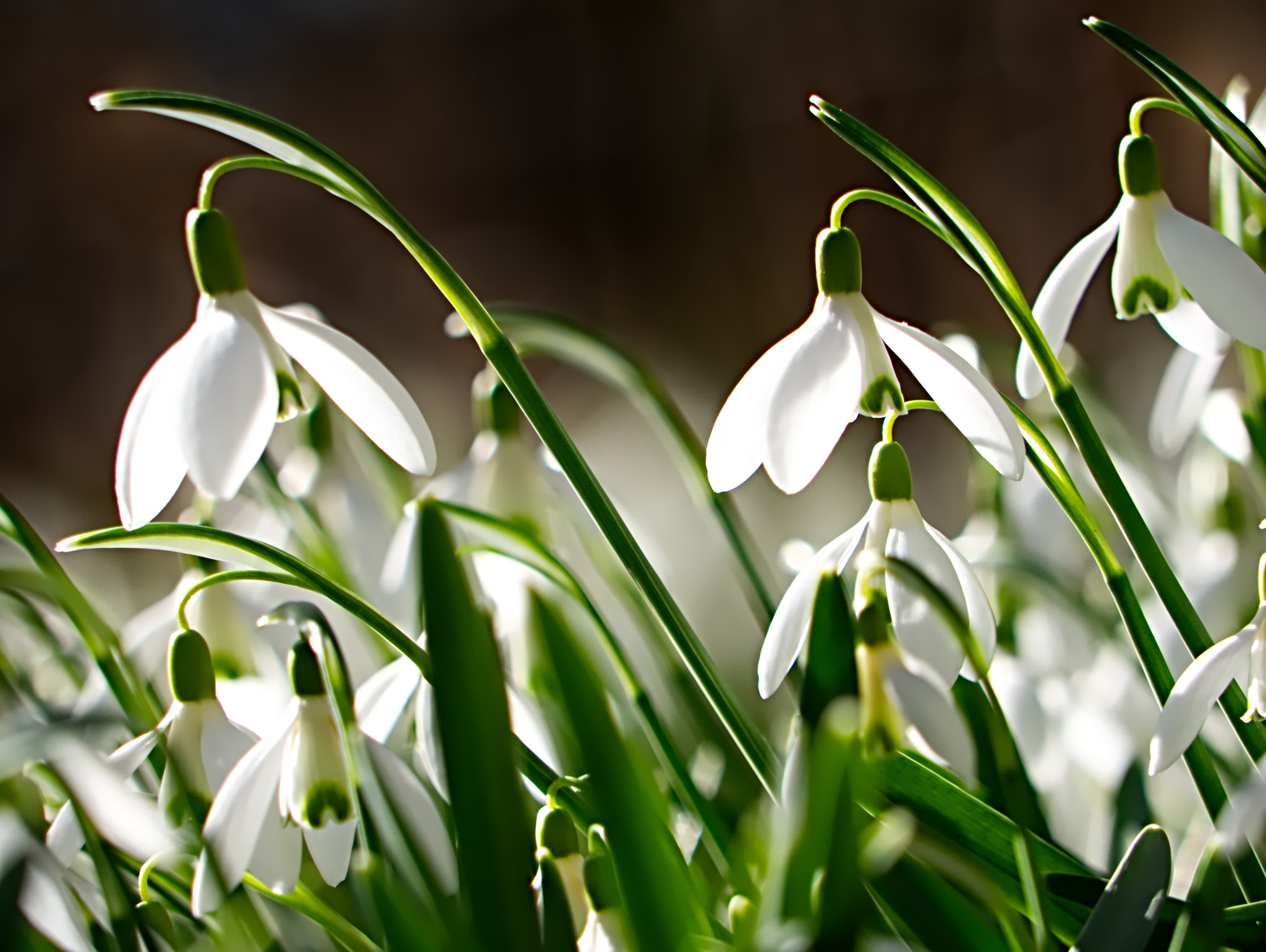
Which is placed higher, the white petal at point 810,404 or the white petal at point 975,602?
the white petal at point 810,404

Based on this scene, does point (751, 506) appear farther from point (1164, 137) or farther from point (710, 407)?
point (1164, 137)

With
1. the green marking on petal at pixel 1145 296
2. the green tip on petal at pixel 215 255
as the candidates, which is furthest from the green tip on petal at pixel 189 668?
the green marking on petal at pixel 1145 296

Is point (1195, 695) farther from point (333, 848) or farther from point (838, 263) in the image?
point (333, 848)

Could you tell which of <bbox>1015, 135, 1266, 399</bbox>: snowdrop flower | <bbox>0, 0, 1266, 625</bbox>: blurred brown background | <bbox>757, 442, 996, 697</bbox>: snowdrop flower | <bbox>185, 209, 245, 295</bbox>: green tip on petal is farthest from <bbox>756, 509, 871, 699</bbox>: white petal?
<bbox>0, 0, 1266, 625</bbox>: blurred brown background

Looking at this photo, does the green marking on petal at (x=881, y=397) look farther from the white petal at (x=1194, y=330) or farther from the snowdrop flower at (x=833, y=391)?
the white petal at (x=1194, y=330)

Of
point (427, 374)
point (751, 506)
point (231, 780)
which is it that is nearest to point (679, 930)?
point (231, 780)

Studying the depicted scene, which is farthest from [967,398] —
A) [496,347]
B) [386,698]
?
[386,698]

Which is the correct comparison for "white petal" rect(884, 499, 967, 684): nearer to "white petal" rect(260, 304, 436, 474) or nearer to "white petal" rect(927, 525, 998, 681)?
"white petal" rect(927, 525, 998, 681)
